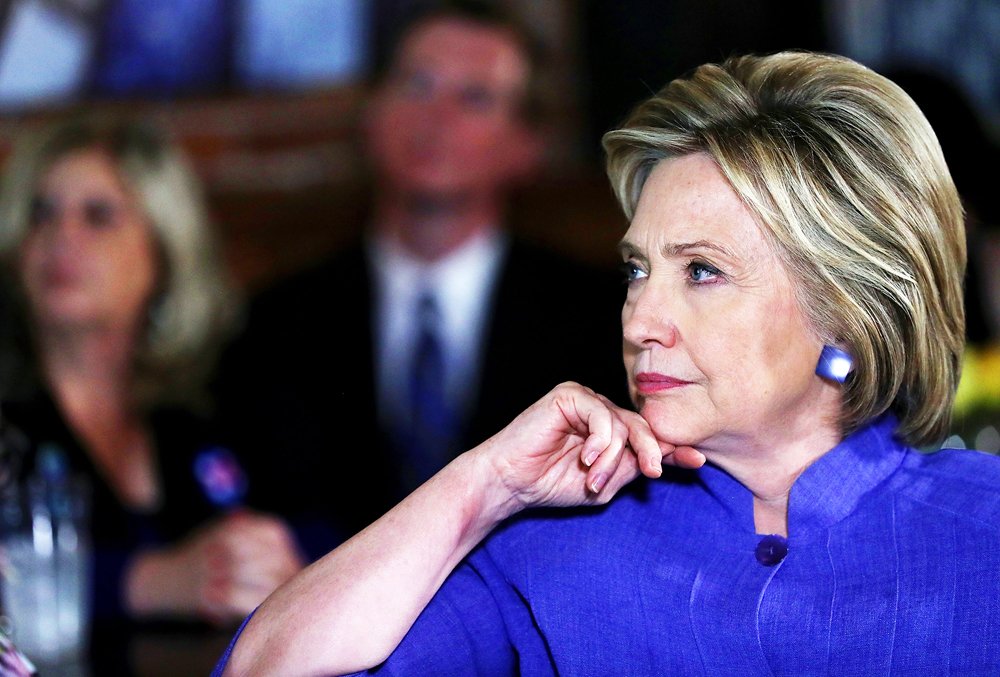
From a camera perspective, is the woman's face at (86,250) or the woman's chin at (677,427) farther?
the woman's face at (86,250)

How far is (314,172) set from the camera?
2.99 meters

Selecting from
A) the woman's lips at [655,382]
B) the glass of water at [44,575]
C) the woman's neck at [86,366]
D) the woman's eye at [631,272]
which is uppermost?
the woman's eye at [631,272]

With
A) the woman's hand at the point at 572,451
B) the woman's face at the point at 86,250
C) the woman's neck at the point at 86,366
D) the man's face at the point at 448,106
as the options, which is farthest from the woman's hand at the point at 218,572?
the man's face at the point at 448,106

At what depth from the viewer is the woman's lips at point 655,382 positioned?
105cm

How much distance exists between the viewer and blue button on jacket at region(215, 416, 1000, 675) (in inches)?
40.5

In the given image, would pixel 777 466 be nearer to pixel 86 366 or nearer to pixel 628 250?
pixel 628 250

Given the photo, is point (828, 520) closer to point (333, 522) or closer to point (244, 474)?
point (333, 522)

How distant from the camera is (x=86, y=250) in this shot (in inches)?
83.3

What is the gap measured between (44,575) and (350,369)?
0.83m

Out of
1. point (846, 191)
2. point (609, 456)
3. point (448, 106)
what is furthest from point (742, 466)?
point (448, 106)

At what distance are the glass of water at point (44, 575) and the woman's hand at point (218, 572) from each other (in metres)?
0.10

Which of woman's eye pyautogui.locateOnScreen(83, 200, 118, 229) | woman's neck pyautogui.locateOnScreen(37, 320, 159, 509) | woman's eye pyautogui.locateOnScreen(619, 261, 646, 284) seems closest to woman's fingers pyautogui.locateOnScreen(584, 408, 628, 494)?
woman's eye pyautogui.locateOnScreen(619, 261, 646, 284)

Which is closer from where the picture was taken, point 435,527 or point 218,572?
point 435,527

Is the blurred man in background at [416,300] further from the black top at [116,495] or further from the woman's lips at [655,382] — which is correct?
the woman's lips at [655,382]
